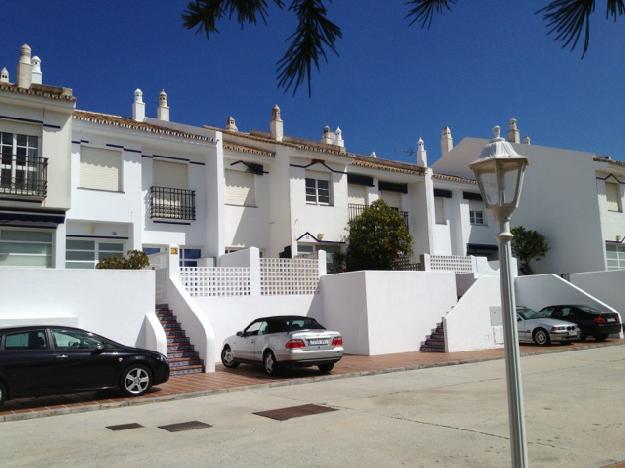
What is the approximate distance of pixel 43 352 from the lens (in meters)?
11.1

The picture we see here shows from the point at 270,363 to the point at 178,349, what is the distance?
9.96 ft

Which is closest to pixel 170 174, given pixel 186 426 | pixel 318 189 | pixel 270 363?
pixel 318 189

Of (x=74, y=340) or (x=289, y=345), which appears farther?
(x=289, y=345)

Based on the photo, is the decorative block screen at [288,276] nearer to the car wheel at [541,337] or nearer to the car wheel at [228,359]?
the car wheel at [228,359]

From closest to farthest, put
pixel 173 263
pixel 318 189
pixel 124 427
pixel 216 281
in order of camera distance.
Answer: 1. pixel 124 427
2. pixel 173 263
3. pixel 216 281
4. pixel 318 189

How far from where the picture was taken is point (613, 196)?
109 ft

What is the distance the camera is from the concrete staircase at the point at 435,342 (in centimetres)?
2005

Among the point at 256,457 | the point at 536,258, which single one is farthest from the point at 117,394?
the point at 536,258

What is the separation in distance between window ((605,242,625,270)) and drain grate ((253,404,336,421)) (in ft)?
87.0

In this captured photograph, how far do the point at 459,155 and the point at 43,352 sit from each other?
29.9 meters

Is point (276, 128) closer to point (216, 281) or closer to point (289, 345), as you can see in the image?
point (216, 281)

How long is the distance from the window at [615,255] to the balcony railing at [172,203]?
878 inches

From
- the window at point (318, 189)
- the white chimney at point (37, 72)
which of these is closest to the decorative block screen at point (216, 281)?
the window at point (318, 189)

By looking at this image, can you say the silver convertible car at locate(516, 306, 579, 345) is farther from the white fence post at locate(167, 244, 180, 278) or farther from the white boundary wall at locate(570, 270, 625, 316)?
the white fence post at locate(167, 244, 180, 278)
